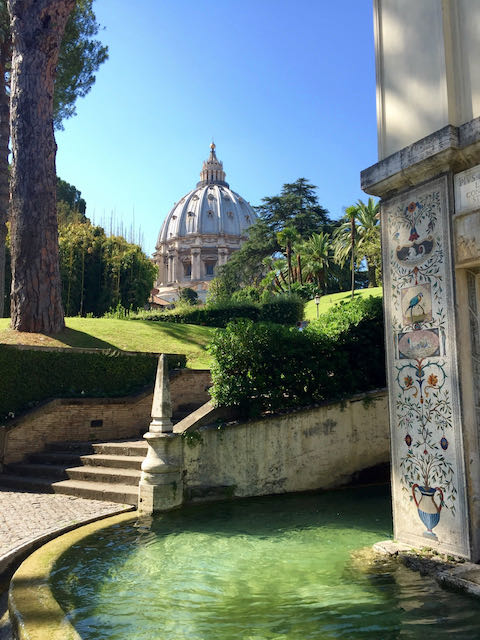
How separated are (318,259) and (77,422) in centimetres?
4196

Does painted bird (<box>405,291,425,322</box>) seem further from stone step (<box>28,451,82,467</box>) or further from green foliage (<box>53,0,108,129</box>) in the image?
green foliage (<box>53,0,108,129</box>)

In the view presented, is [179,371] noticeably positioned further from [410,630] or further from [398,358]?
[410,630]

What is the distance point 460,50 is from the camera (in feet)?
14.3

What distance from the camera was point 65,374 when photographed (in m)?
10.8

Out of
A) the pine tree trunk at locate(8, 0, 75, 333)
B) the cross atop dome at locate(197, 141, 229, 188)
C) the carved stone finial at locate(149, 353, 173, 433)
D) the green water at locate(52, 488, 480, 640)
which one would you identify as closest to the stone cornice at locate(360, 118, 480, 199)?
the green water at locate(52, 488, 480, 640)

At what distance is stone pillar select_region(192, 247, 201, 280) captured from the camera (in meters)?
118

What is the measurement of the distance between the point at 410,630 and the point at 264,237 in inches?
2154

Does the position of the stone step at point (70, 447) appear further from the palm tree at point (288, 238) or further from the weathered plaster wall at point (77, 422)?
the palm tree at point (288, 238)

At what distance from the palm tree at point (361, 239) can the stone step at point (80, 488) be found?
36.0 m

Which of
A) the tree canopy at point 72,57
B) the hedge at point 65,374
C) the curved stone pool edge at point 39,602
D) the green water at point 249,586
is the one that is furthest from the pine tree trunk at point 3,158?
the curved stone pool edge at point 39,602

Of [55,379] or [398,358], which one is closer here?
[398,358]

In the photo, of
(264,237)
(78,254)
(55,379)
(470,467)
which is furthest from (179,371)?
(264,237)

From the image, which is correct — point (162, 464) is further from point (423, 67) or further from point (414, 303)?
point (423, 67)

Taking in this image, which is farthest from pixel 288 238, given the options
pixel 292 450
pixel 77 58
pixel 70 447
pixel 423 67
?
pixel 423 67
